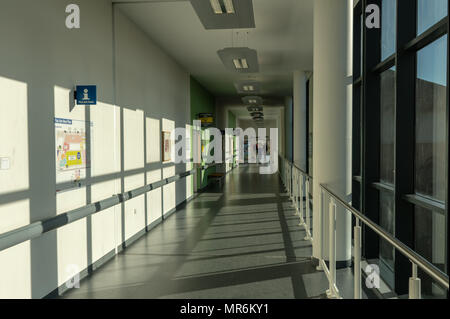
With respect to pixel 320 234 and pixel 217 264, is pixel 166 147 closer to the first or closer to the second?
pixel 217 264

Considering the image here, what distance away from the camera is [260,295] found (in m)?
3.73

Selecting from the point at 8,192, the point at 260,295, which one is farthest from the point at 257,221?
the point at 8,192

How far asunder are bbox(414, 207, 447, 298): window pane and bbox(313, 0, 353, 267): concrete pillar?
3.53 ft

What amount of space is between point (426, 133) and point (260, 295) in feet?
6.94

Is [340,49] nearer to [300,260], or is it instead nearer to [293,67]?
[300,260]

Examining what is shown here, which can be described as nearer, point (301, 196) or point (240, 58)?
point (240, 58)

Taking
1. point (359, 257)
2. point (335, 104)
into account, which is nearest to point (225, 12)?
point (335, 104)

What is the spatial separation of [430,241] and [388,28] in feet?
8.43

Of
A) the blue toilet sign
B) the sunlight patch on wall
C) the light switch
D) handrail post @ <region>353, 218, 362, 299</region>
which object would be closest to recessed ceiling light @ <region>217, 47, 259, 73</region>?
the blue toilet sign

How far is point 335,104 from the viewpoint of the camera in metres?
4.57

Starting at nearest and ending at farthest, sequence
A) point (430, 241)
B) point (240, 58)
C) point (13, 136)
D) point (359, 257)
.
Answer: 1. point (359, 257)
2. point (13, 136)
3. point (430, 241)
4. point (240, 58)

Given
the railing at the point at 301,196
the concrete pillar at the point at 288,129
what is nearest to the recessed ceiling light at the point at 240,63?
the railing at the point at 301,196

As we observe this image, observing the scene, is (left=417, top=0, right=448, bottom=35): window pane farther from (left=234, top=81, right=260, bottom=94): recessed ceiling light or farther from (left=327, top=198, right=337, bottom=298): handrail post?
(left=234, top=81, right=260, bottom=94): recessed ceiling light
